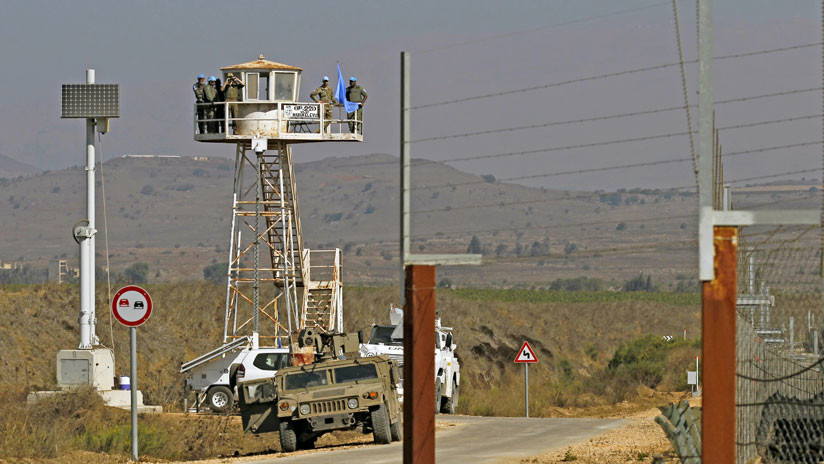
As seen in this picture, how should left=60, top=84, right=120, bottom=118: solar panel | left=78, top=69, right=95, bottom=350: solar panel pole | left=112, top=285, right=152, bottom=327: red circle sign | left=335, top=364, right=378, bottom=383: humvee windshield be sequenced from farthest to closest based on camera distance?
left=60, top=84, right=120, bottom=118: solar panel < left=78, top=69, right=95, bottom=350: solar panel pole < left=335, top=364, right=378, bottom=383: humvee windshield < left=112, top=285, right=152, bottom=327: red circle sign

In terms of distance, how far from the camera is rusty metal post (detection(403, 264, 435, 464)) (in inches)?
427

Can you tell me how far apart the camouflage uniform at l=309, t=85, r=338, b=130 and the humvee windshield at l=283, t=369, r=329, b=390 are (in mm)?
13740

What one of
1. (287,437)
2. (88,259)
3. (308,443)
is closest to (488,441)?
(308,443)

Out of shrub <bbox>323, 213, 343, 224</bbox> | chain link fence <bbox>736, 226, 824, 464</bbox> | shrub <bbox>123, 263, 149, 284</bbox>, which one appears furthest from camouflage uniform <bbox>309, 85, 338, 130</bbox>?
shrub <bbox>323, 213, 343, 224</bbox>

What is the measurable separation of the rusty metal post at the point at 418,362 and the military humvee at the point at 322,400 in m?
13.4

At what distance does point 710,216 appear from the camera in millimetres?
9719

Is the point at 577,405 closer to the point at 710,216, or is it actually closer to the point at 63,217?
the point at 710,216

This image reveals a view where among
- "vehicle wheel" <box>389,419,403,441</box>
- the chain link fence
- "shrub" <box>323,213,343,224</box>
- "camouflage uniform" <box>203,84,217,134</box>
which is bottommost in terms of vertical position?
"vehicle wheel" <box>389,419,403,441</box>

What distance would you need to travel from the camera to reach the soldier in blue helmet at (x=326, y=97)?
3741 centimetres

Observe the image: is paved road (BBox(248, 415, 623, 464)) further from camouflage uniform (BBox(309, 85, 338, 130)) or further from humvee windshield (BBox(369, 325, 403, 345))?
camouflage uniform (BBox(309, 85, 338, 130))

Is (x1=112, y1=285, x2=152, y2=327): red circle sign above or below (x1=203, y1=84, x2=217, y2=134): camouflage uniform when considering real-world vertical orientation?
below

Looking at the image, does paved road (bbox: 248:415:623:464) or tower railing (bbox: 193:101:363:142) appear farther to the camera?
tower railing (bbox: 193:101:363:142)

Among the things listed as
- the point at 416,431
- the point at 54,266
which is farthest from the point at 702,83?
the point at 54,266

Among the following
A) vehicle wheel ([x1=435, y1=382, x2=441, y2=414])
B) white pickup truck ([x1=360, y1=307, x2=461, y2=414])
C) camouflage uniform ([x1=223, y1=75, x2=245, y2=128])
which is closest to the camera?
vehicle wheel ([x1=435, y1=382, x2=441, y2=414])
